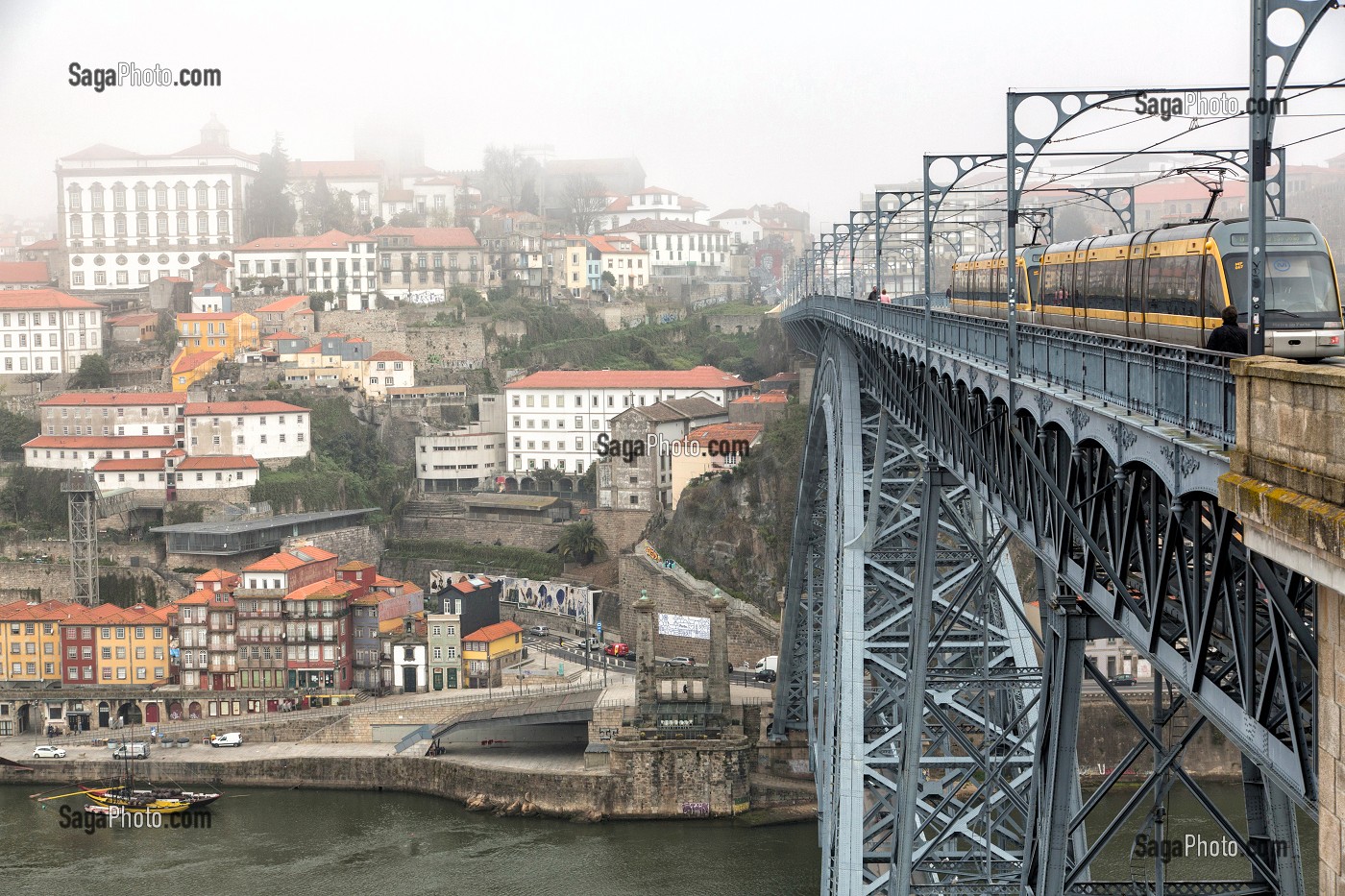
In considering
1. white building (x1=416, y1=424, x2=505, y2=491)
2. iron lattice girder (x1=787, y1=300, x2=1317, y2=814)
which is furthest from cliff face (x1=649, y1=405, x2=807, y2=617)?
iron lattice girder (x1=787, y1=300, x2=1317, y2=814)

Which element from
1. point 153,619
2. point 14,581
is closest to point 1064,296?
point 153,619

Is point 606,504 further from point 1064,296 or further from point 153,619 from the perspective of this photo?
point 1064,296

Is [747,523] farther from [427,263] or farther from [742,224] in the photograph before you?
[742,224]

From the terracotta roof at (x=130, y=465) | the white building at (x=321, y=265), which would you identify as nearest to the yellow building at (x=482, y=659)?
the terracotta roof at (x=130, y=465)

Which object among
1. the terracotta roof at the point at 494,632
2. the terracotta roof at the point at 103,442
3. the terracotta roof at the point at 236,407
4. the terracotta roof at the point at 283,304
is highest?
the terracotta roof at the point at 283,304

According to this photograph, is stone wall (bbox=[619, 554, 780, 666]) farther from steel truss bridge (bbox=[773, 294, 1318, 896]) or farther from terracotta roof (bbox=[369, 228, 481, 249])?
terracotta roof (bbox=[369, 228, 481, 249])

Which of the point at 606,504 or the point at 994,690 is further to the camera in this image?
the point at 606,504

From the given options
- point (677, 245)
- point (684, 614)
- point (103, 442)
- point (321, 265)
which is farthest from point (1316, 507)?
point (677, 245)

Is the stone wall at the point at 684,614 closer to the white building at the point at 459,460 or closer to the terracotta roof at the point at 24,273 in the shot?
the white building at the point at 459,460
